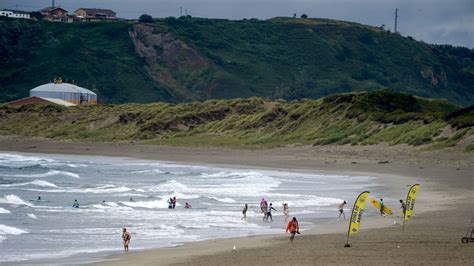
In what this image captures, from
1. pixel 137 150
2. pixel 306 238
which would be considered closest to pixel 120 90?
pixel 137 150

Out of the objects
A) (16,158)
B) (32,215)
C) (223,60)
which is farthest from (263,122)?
(223,60)

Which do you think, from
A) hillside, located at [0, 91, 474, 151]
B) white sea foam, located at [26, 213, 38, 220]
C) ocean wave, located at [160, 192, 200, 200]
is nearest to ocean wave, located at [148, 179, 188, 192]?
ocean wave, located at [160, 192, 200, 200]

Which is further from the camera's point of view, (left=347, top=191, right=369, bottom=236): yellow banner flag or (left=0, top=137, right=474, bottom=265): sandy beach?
(left=347, top=191, right=369, bottom=236): yellow banner flag

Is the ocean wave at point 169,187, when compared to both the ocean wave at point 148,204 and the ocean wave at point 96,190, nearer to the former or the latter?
the ocean wave at point 96,190

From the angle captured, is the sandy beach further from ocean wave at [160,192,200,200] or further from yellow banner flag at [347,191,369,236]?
ocean wave at [160,192,200,200]

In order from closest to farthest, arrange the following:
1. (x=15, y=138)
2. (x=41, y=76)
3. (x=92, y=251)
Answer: (x=92, y=251) → (x=15, y=138) → (x=41, y=76)

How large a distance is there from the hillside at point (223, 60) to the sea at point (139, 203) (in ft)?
267

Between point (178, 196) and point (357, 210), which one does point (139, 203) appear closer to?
point (178, 196)

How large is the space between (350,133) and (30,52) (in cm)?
9374

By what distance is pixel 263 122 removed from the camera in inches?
2825

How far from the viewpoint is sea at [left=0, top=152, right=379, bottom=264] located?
24.8 m

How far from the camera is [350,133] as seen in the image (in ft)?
197

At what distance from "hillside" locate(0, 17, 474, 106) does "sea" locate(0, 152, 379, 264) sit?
81.5m

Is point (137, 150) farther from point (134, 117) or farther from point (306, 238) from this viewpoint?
point (306, 238)
